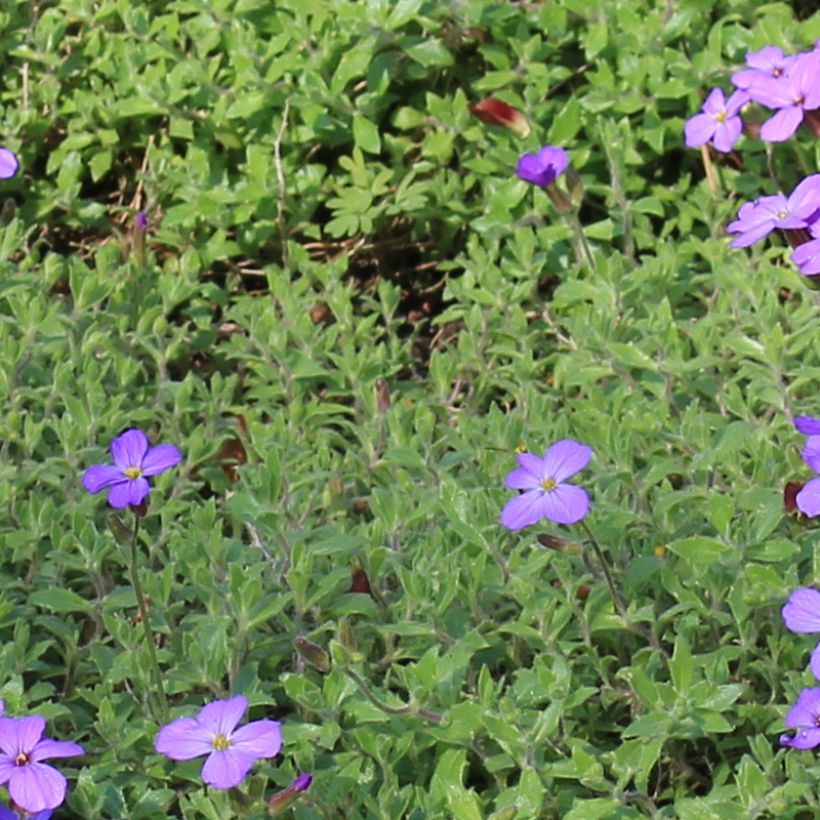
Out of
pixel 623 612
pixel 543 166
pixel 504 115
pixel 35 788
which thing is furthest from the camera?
pixel 504 115

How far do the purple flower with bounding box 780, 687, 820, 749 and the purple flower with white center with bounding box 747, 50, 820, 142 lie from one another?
4.52ft

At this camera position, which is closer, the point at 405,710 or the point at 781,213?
the point at 405,710

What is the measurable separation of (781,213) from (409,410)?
0.85m

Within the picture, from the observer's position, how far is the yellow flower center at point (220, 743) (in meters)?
2.15

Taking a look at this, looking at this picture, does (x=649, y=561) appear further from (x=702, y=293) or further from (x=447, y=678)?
(x=702, y=293)

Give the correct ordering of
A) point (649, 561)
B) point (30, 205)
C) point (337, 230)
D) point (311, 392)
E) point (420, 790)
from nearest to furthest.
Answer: point (420, 790) → point (649, 561) → point (311, 392) → point (337, 230) → point (30, 205)

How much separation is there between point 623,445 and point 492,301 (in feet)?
2.63

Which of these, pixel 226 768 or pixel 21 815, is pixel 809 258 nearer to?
pixel 226 768

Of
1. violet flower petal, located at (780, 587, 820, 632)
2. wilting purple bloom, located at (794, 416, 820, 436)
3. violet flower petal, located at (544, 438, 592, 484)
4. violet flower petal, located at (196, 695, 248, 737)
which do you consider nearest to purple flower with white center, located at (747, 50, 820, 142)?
wilting purple bloom, located at (794, 416, 820, 436)

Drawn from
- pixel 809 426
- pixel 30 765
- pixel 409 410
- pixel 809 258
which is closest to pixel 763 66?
pixel 809 258

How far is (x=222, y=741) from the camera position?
2158 mm

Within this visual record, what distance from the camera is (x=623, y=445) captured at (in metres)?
2.81

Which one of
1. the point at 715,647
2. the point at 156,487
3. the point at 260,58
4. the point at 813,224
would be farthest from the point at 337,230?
the point at 715,647

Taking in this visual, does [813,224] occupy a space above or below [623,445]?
above
